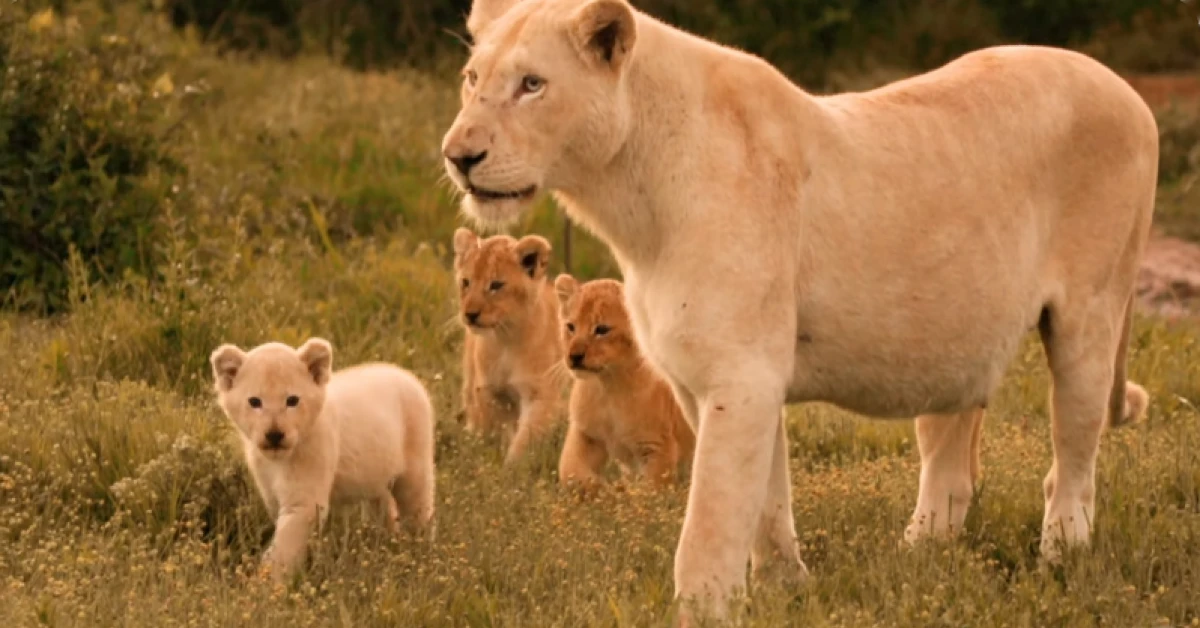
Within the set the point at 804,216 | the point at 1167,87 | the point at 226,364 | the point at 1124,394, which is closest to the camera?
the point at 804,216

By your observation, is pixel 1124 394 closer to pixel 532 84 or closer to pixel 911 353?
pixel 911 353

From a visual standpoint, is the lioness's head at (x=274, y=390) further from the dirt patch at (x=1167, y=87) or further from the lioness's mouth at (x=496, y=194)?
the dirt patch at (x=1167, y=87)

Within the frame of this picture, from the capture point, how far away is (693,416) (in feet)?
20.5

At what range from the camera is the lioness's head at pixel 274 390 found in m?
6.77

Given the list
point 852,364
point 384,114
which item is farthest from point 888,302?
point 384,114

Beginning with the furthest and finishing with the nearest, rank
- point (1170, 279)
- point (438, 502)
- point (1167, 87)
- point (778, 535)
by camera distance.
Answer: point (1167, 87), point (1170, 279), point (438, 502), point (778, 535)

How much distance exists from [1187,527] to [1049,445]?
181 cm

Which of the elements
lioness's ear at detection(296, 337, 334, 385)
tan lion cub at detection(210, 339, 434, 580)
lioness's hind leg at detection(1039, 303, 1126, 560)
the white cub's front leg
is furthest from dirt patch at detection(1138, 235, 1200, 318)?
the white cub's front leg

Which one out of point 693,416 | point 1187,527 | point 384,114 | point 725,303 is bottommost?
point 384,114

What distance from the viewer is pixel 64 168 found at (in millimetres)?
10086

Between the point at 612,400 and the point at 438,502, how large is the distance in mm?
1067

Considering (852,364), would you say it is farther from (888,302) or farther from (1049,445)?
(1049,445)

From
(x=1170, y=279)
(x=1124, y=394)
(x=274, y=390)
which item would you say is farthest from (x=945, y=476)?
(x=1170, y=279)

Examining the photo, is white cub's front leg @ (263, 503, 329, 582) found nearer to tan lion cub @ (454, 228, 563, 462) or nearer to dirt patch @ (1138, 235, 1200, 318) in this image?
tan lion cub @ (454, 228, 563, 462)
